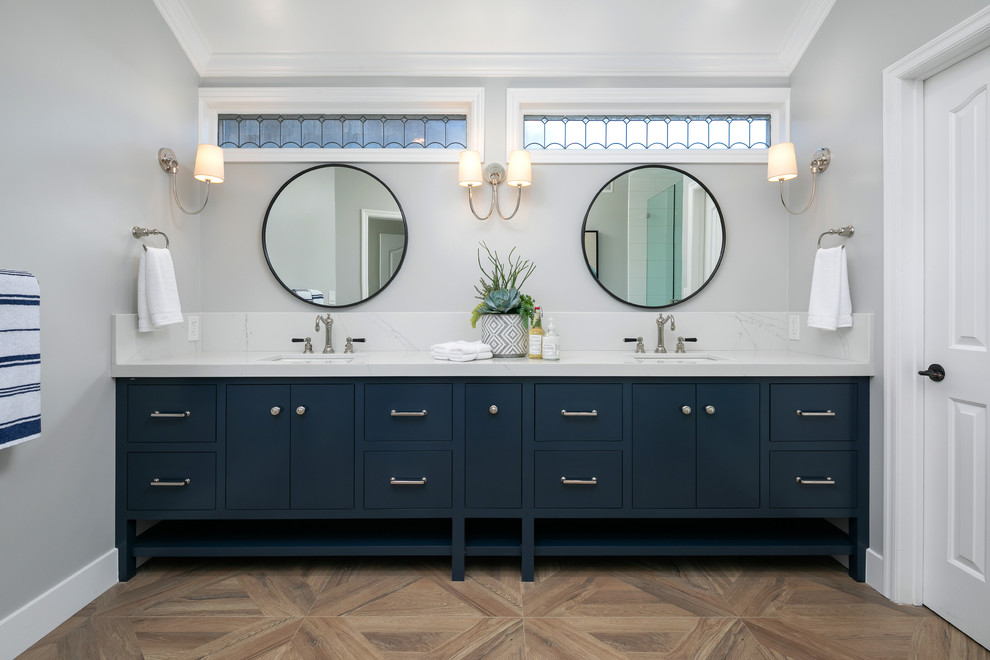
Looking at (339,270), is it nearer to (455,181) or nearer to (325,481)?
(455,181)


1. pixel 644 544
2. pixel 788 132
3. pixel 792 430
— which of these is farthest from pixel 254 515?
pixel 788 132

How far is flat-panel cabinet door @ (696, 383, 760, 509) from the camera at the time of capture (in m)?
2.01

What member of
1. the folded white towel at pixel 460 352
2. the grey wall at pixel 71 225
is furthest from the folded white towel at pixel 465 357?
the grey wall at pixel 71 225

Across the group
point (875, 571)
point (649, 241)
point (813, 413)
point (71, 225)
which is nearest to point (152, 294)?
point (71, 225)

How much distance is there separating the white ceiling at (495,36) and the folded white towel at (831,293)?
1.06 meters

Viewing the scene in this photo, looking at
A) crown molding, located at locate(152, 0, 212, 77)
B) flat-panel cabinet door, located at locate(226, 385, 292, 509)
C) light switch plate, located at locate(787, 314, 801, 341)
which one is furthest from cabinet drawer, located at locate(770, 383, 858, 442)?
crown molding, located at locate(152, 0, 212, 77)

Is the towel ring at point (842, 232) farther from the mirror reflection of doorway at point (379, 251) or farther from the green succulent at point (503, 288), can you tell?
the mirror reflection of doorway at point (379, 251)

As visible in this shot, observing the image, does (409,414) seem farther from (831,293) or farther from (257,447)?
(831,293)

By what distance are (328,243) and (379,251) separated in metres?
0.26

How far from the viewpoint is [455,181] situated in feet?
8.53

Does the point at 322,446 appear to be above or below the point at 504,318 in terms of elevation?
below

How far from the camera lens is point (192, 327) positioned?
2500 millimetres

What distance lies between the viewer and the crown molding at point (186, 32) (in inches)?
87.7

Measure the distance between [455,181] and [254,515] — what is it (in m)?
1.75
